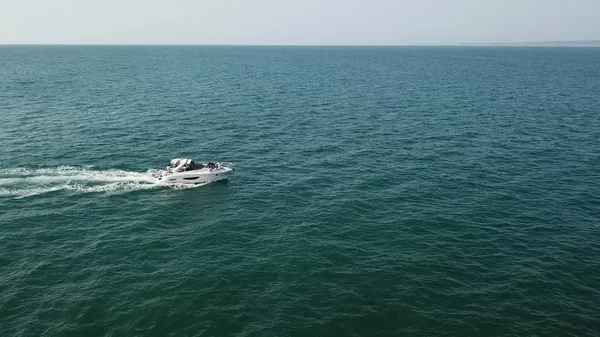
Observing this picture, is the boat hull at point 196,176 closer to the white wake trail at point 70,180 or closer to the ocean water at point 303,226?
Answer: the ocean water at point 303,226

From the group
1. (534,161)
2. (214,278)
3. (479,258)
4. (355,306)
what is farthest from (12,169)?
(534,161)

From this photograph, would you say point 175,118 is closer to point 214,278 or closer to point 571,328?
point 214,278

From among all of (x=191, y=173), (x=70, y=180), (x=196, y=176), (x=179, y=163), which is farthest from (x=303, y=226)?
(x=70, y=180)

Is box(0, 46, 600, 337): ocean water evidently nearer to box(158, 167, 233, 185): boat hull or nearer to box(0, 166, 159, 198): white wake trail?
box(0, 166, 159, 198): white wake trail

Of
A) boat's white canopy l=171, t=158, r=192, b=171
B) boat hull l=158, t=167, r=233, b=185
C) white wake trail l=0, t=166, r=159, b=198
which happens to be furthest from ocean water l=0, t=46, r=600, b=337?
boat's white canopy l=171, t=158, r=192, b=171

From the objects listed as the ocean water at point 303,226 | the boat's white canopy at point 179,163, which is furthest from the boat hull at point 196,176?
the ocean water at point 303,226
